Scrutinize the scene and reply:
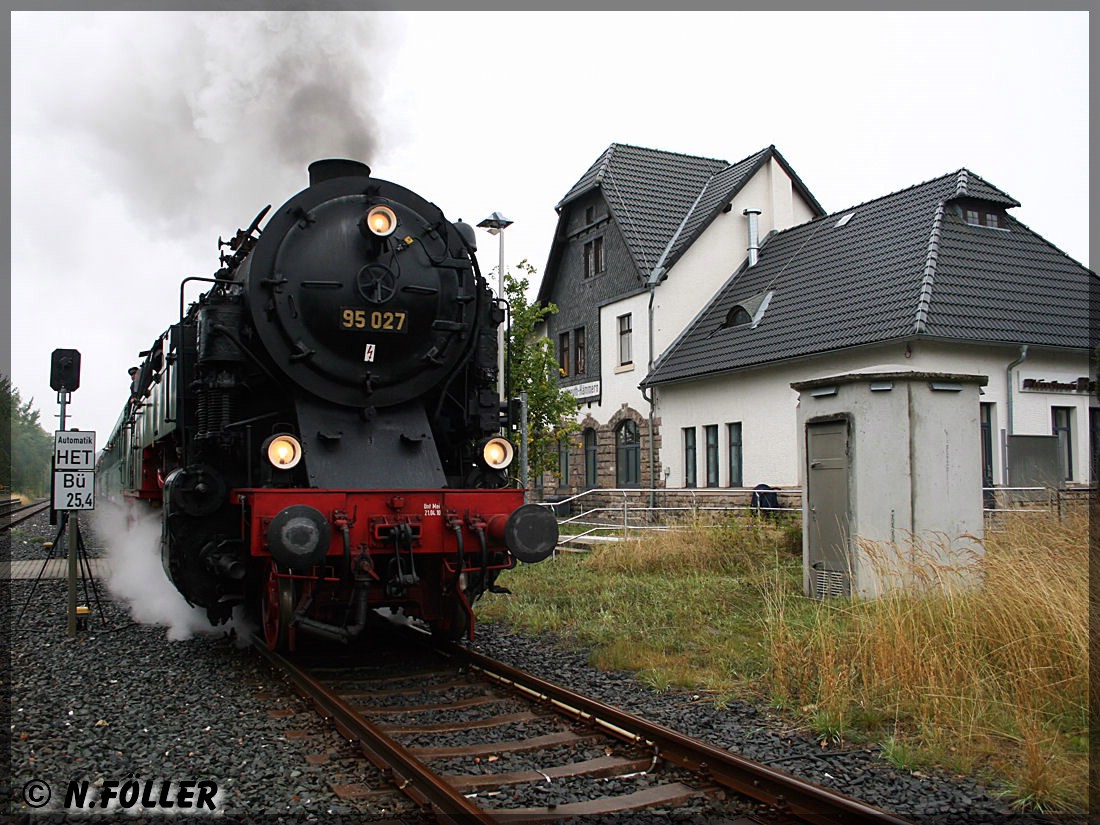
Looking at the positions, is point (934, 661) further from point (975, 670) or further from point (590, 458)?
point (590, 458)

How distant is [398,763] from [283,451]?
270cm

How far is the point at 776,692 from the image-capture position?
5.94 meters

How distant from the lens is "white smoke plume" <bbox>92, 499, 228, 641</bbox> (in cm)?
895

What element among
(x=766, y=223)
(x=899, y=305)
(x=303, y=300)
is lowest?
(x=303, y=300)

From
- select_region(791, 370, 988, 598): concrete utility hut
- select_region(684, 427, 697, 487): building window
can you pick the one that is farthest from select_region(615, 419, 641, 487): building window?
select_region(791, 370, 988, 598): concrete utility hut

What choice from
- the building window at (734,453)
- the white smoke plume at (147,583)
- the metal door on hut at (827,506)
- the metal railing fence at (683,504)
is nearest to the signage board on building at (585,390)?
the metal railing fence at (683,504)

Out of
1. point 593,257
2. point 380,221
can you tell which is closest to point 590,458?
point 593,257

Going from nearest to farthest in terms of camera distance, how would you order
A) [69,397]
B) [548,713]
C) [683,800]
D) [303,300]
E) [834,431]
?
[683,800]
[548,713]
[303,300]
[834,431]
[69,397]

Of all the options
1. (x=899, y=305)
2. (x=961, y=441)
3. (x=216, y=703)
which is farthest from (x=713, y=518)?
(x=216, y=703)

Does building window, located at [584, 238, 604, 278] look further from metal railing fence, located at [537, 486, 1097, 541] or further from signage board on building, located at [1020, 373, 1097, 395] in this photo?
signage board on building, located at [1020, 373, 1097, 395]

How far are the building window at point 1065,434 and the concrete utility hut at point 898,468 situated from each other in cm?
977

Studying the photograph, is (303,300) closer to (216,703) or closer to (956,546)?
(216,703)

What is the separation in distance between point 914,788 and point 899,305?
1329cm

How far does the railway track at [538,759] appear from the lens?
13.2ft
